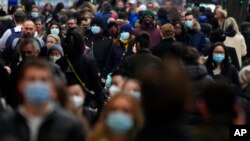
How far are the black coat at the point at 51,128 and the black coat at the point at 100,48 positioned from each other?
28.8 feet

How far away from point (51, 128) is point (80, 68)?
16.8ft

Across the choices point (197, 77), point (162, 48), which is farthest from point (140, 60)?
point (197, 77)

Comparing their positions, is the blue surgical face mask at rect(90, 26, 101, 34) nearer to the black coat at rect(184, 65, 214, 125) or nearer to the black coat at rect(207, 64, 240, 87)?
the black coat at rect(207, 64, 240, 87)

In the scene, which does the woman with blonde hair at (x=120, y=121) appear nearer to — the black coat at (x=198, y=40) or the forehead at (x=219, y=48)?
the forehead at (x=219, y=48)

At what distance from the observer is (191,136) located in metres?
6.48

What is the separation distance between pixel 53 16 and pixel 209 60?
36.3 ft

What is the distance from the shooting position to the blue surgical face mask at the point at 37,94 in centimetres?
651

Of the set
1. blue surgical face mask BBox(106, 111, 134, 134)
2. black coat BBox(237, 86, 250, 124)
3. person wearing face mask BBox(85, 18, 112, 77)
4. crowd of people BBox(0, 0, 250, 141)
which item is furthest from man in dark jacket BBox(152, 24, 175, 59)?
blue surgical face mask BBox(106, 111, 134, 134)

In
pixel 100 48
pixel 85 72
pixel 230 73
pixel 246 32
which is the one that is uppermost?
pixel 85 72

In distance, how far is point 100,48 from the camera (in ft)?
51.5

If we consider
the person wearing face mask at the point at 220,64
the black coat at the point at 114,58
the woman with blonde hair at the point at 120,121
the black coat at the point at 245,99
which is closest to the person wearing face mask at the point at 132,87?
the woman with blonde hair at the point at 120,121

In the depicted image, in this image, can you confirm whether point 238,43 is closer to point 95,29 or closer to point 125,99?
point 95,29

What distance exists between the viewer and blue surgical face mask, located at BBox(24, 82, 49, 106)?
6508mm

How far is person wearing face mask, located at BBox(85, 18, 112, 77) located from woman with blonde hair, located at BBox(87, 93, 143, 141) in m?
8.49
